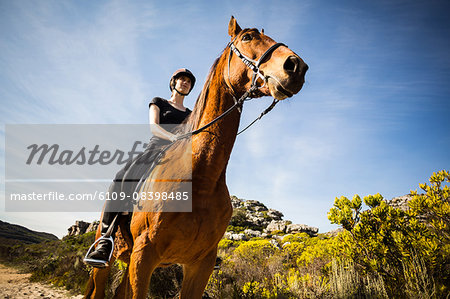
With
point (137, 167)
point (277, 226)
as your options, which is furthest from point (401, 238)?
point (277, 226)

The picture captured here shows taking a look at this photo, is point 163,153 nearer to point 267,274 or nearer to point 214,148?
point 214,148

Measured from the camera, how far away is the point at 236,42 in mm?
2271

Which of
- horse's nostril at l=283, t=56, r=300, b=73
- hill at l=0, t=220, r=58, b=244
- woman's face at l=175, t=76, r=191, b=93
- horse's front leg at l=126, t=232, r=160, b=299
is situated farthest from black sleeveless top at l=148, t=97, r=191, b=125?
hill at l=0, t=220, r=58, b=244

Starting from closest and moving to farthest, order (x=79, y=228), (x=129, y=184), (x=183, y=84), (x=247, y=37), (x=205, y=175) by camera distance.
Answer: (x=205, y=175) < (x=247, y=37) < (x=129, y=184) < (x=183, y=84) < (x=79, y=228)

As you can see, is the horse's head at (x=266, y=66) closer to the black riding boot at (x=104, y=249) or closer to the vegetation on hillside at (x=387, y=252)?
the black riding boot at (x=104, y=249)

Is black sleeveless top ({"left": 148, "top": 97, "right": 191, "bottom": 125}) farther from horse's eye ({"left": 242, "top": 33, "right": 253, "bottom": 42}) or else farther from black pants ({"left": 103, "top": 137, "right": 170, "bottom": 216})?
horse's eye ({"left": 242, "top": 33, "right": 253, "bottom": 42})

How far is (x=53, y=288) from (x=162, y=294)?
32.1 feet

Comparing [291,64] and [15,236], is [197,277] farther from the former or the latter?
[15,236]

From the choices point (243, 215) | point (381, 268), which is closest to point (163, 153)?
point (381, 268)

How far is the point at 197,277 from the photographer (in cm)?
228

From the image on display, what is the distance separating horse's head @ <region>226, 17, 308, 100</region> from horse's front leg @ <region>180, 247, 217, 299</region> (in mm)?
1766

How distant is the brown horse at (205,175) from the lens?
1816 mm

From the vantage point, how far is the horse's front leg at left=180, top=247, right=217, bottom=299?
2.29m

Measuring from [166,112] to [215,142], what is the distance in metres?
1.08
